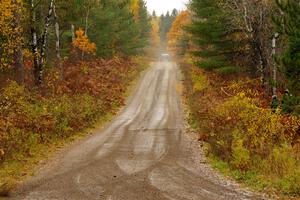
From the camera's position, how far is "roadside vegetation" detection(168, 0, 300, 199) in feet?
45.1

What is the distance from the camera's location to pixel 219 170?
14617 mm

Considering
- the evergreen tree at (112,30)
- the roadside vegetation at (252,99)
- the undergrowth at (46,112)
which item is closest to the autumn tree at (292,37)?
the roadside vegetation at (252,99)

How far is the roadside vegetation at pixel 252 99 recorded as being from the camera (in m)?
13.8

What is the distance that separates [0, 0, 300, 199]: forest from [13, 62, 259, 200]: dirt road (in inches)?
33.9

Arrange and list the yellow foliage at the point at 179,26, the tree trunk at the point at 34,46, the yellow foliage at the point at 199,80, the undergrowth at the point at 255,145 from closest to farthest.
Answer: the undergrowth at the point at 255,145, the tree trunk at the point at 34,46, the yellow foliage at the point at 199,80, the yellow foliage at the point at 179,26

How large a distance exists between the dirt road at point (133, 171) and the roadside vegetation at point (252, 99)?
41.5 inches

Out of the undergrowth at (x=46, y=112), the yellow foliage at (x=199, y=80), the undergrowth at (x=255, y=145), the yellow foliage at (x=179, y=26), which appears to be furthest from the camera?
the yellow foliage at (x=179, y=26)

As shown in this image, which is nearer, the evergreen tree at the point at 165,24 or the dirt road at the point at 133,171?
the dirt road at the point at 133,171

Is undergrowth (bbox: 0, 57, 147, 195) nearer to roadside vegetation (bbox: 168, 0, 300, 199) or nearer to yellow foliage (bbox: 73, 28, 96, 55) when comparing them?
yellow foliage (bbox: 73, 28, 96, 55)

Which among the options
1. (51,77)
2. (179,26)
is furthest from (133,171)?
(179,26)

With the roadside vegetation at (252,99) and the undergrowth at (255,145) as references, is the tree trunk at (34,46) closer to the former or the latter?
the roadside vegetation at (252,99)

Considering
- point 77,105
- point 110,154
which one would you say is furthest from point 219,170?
point 77,105

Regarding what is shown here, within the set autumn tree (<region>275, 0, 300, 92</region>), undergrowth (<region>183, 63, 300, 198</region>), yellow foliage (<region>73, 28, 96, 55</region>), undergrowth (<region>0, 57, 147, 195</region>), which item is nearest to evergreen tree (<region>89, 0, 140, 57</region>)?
yellow foliage (<region>73, 28, 96, 55</region>)

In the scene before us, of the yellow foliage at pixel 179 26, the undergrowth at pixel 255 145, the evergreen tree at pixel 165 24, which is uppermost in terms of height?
the evergreen tree at pixel 165 24
